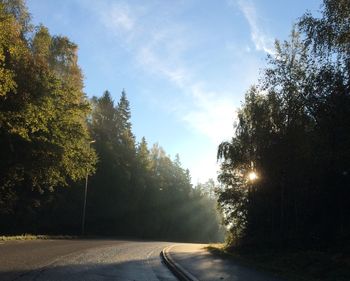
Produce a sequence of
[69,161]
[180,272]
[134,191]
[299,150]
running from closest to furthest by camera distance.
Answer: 1. [180,272]
2. [299,150]
3. [69,161]
4. [134,191]

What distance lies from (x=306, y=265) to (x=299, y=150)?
26.1 ft

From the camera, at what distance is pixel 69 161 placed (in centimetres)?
3794

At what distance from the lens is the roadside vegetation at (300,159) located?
1961cm

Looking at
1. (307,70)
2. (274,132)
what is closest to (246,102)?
(274,132)

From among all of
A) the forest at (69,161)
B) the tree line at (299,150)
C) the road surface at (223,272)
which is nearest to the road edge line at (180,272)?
the road surface at (223,272)

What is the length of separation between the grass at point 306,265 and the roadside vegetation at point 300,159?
0.05m

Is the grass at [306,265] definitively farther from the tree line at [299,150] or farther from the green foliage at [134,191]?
the green foliage at [134,191]

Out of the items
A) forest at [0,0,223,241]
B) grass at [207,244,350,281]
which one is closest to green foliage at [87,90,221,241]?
forest at [0,0,223,241]

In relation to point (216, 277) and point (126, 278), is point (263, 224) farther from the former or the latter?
point (126, 278)

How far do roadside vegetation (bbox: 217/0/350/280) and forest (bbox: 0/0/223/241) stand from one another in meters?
13.3

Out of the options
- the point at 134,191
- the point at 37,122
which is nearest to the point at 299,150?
the point at 37,122

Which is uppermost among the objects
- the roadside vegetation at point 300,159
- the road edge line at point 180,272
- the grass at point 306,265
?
the roadside vegetation at point 300,159

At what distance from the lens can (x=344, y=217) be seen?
85.3 ft

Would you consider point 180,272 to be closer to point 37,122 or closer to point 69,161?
point 37,122
